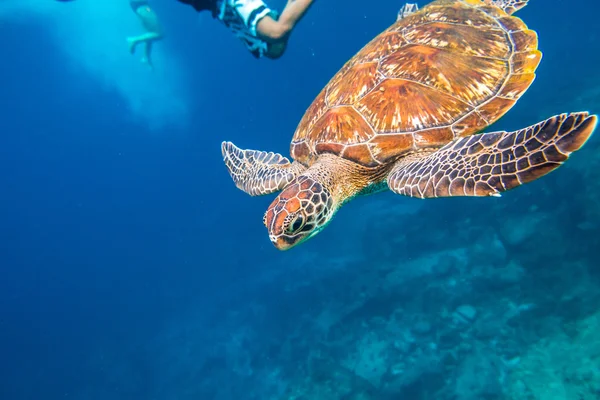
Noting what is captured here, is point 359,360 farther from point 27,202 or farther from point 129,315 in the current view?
point 27,202

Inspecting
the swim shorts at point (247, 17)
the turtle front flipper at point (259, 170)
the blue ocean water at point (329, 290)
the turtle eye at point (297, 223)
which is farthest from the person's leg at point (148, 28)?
the turtle eye at point (297, 223)

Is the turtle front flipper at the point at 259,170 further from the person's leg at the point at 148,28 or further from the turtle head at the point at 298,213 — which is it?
the person's leg at the point at 148,28

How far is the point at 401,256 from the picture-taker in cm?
1008

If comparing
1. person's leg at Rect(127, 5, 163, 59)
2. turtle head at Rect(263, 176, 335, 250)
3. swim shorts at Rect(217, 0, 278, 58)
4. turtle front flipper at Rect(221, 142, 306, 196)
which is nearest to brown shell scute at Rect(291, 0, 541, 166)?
turtle front flipper at Rect(221, 142, 306, 196)

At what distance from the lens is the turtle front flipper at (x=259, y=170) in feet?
12.8

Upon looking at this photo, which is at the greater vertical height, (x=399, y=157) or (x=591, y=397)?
(x=399, y=157)

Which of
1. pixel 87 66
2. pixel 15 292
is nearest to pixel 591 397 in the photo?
pixel 87 66

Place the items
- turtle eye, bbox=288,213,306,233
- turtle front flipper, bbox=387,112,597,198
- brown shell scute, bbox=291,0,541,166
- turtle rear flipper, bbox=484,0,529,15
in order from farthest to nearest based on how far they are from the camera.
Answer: turtle rear flipper, bbox=484,0,529,15
brown shell scute, bbox=291,0,541,166
turtle eye, bbox=288,213,306,233
turtle front flipper, bbox=387,112,597,198

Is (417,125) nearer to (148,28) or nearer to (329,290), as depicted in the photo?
(329,290)

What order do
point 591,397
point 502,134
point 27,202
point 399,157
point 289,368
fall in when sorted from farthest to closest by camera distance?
1. point 27,202
2. point 289,368
3. point 591,397
4. point 399,157
5. point 502,134

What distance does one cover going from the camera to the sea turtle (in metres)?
2.47

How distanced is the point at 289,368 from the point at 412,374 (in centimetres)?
373

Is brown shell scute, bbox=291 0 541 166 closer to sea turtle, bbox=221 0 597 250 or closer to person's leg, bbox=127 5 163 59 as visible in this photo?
sea turtle, bbox=221 0 597 250

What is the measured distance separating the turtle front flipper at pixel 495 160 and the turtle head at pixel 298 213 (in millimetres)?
→ 679
